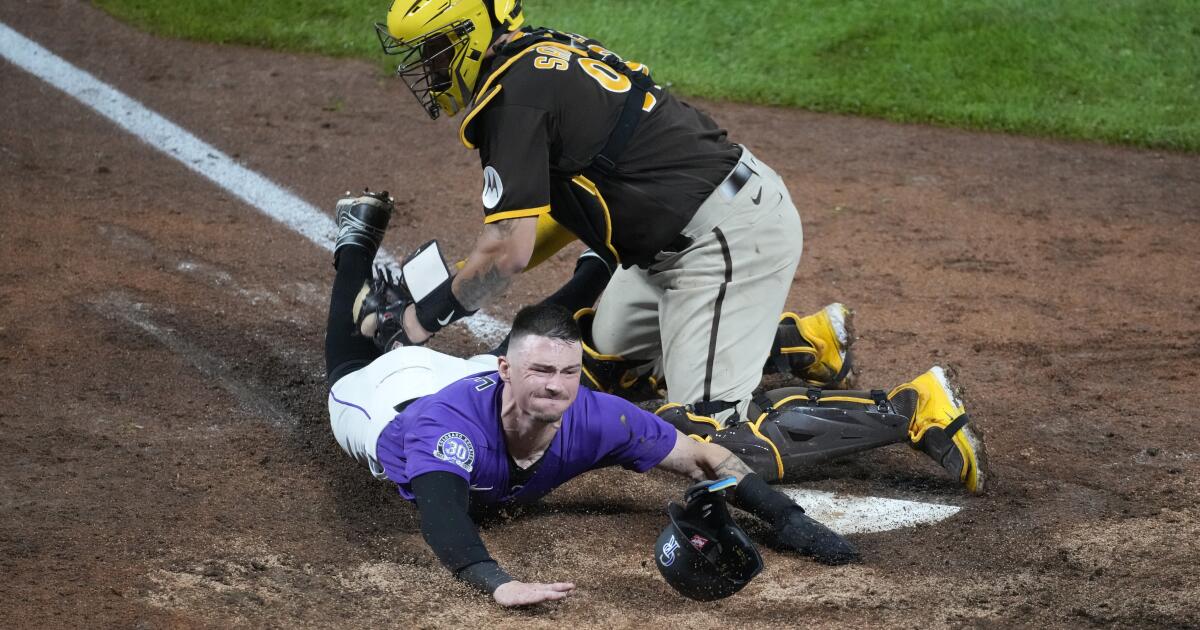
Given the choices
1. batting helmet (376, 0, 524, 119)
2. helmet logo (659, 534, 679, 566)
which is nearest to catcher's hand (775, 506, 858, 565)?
helmet logo (659, 534, 679, 566)

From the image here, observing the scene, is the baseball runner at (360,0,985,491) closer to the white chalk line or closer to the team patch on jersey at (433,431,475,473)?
the white chalk line

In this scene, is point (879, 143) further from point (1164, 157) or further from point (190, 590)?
point (190, 590)

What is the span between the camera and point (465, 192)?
767cm

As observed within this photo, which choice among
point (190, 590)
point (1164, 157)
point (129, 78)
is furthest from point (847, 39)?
point (190, 590)

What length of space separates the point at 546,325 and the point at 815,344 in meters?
1.84

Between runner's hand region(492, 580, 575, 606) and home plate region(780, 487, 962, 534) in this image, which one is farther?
home plate region(780, 487, 962, 534)

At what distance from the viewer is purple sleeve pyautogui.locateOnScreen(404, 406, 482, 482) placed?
155 inches

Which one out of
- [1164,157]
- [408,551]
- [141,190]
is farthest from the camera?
[1164,157]

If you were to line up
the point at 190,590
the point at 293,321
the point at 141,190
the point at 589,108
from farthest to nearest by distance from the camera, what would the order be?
1. the point at 141,190
2. the point at 293,321
3. the point at 589,108
4. the point at 190,590

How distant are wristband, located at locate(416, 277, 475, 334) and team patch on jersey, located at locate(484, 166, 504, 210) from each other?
1.18 ft

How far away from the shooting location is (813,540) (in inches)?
166

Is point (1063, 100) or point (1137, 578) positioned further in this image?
point (1063, 100)

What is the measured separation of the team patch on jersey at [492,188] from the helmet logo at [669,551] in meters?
1.26

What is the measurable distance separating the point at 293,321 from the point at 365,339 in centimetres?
127
